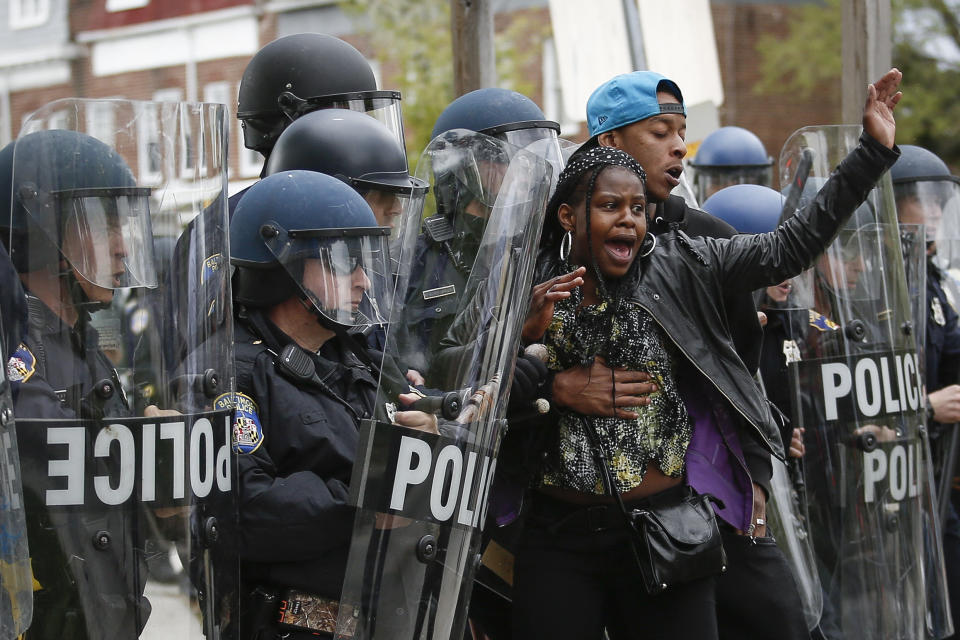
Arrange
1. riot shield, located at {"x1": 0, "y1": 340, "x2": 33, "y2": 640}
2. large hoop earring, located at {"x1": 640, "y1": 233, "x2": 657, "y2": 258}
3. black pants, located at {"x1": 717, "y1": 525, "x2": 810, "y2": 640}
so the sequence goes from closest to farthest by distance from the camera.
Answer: riot shield, located at {"x1": 0, "y1": 340, "x2": 33, "y2": 640} → large hoop earring, located at {"x1": 640, "y1": 233, "x2": 657, "y2": 258} → black pants, located at {"x1": 717, "y1": 525, "x2": 810, "y2": 640}

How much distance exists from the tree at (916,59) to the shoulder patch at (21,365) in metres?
18.3

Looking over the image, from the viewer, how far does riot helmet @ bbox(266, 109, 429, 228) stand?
394cm

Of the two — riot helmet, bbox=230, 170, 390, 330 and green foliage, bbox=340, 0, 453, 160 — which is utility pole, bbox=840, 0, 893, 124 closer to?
riot helmet, bbox=230, 170, 390, 330

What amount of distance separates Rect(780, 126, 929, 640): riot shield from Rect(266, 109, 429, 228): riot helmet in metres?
1.45

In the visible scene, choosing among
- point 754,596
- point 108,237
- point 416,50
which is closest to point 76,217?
point 108,237

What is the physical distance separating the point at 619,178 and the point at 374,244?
26.1 inches

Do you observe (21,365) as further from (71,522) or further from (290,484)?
(290,484)

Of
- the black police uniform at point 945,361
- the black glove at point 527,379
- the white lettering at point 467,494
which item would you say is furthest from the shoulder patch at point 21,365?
the black police uniform at point 945,361

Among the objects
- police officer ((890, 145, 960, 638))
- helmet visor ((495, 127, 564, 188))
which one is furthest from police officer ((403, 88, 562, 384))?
police officer ((890, 145, 960, 638))

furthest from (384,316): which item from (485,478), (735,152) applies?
(735,152)

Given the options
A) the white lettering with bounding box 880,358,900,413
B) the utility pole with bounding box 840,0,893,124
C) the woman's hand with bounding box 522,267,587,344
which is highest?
the utility pole with bounding box 840,0,893,124

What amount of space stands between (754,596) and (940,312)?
2.38 metres

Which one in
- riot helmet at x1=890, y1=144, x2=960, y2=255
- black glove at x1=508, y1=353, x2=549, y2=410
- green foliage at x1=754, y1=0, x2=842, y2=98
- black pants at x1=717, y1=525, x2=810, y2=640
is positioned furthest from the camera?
green foliage at x1=754, y1=0, x2=842, y2=98

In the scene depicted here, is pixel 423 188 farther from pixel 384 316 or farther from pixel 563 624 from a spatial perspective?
pixel 563 624
